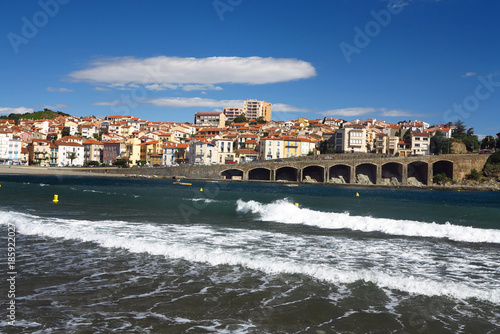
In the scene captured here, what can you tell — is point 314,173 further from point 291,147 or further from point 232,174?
point 232,174

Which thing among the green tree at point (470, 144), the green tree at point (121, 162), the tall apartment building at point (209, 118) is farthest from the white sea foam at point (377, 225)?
the tall apartment building at point (209, 118)

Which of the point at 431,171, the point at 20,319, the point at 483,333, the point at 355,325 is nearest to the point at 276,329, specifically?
the point at 355,325

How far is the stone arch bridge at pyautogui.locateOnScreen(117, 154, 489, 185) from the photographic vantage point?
299 ft

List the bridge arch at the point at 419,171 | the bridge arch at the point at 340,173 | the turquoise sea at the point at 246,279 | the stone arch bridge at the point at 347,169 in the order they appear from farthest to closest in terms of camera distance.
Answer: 1. the bridge arch at the point at 419,171
2. the bridge arch at the point at 340,173
3. the stone arch bridge at the point at 347,169
4. the turquoise sea at the point at 246,279

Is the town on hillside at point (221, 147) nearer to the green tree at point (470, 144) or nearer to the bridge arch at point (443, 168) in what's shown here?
the green tree at point (470, 144)

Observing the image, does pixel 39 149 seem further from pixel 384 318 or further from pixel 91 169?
pixel 384 318

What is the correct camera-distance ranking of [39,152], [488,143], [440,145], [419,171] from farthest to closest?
[488,143] → [39,152] → [440,145] → [419,171]

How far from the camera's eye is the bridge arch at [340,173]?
303 ft

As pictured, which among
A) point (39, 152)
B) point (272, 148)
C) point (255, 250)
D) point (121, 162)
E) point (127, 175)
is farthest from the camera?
point (39, 152)

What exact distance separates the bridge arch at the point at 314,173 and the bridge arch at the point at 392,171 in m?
14.9

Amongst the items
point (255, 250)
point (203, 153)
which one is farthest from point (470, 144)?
point (255, 250)

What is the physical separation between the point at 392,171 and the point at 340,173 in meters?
12.9

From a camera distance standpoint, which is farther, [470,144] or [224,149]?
[470,144]

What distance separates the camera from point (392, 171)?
95.5 m
